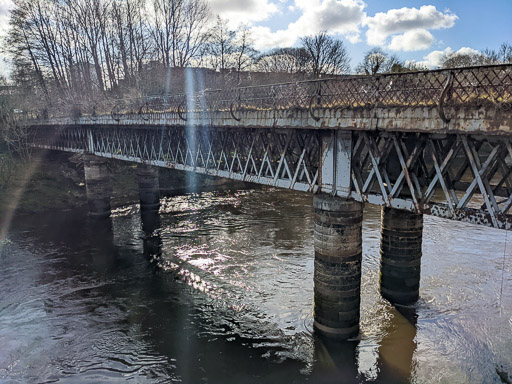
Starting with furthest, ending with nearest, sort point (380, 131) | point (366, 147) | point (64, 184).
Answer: point (64, 184) < point (366, 147) < point (380, 131)

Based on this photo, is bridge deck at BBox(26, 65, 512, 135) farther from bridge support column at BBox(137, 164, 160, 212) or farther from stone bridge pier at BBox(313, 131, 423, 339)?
bridge support column at BBox(137, 164, 160, 212)

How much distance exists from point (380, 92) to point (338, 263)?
16.7 ft

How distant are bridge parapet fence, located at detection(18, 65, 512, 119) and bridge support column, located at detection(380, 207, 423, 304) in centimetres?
517

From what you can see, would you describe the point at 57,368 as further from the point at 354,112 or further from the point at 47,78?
the point at 47,78

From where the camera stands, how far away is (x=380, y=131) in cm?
941

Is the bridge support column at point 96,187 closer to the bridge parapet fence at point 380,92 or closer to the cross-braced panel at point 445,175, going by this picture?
the bridge parapet fence at point 380,92

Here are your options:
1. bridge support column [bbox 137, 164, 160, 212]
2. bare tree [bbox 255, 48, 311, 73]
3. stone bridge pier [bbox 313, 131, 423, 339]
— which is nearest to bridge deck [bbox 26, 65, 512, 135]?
stone bridge pier [bbox 313, 131, 423, 339]

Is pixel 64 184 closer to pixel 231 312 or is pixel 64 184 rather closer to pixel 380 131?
pixel 231 312

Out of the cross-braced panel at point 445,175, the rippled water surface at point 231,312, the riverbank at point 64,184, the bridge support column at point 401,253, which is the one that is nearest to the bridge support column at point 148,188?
the riverbank at point 64,184

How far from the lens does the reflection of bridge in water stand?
24.6ft

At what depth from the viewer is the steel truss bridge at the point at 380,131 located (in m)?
7.40

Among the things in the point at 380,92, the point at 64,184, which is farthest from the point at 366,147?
the point at 64,184

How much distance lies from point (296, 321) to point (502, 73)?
9454 millimetres

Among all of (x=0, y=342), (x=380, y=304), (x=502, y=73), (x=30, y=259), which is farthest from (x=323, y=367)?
(x=30, y=259)
